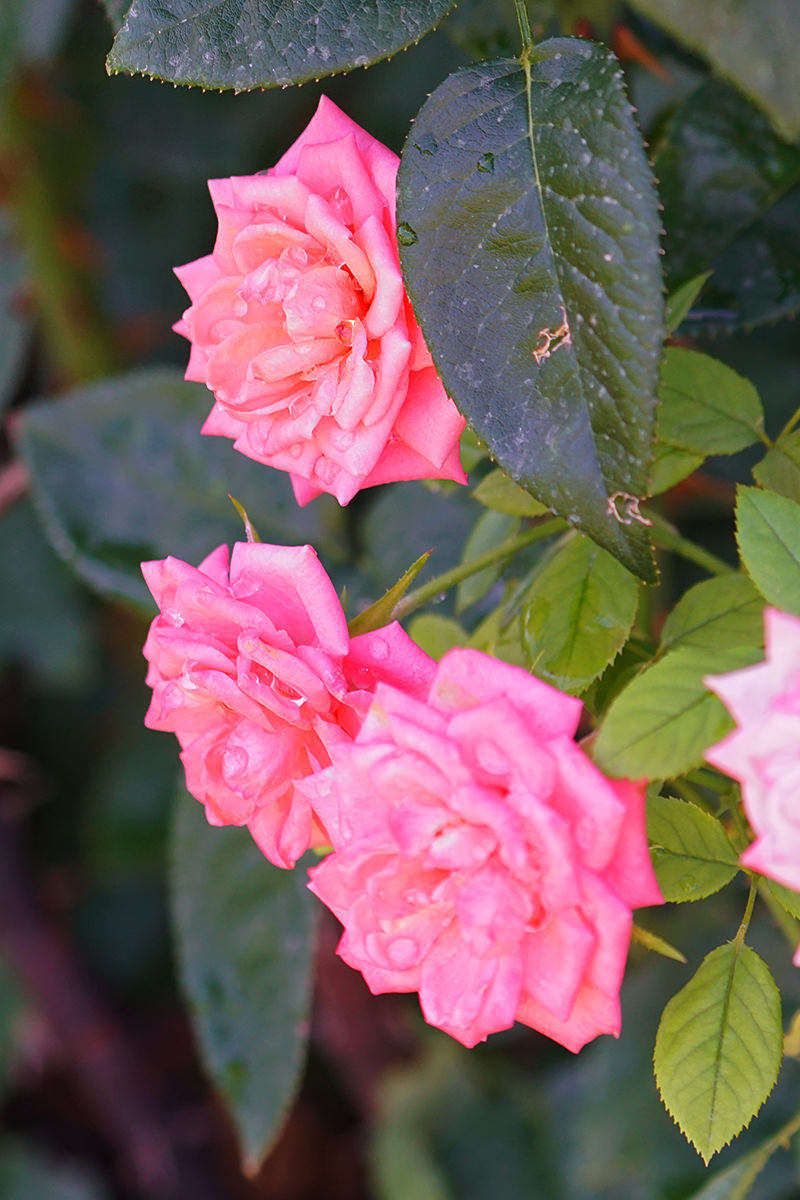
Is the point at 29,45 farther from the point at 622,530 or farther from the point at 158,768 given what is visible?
the point at 622,530

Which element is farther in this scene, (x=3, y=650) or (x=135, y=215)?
(x=135, y=215)

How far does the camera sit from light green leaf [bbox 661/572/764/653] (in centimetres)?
44

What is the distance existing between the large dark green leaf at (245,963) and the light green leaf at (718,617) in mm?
461

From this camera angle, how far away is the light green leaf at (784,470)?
0.47 m

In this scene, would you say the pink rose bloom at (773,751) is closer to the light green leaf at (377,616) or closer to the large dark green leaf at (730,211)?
the light green leaf at (377,616)

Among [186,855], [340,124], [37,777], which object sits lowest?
[37,777]

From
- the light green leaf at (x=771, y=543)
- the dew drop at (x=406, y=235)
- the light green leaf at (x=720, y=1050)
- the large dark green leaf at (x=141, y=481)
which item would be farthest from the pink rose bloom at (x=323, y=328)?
the large dark green leaf at (x=141, y=481)

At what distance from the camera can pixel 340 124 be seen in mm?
456

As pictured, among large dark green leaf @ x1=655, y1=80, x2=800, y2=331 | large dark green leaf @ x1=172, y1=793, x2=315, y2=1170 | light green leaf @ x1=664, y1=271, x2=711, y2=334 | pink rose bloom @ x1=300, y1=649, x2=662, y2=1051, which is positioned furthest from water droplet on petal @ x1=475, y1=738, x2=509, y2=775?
large dark green leaf @ x1=172, y1=793, x2=315, y2=1170

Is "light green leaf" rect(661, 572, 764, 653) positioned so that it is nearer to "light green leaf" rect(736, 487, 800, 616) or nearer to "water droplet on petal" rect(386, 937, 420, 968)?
"light green leaf" rect(736, 487, 800, 616)

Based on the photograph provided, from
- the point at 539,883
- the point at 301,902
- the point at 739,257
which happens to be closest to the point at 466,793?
the point at 539,883

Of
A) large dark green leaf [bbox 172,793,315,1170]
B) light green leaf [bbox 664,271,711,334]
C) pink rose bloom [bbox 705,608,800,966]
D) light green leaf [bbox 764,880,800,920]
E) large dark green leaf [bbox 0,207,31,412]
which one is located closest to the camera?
pink rose bloom [bbox 705,608,800,966]

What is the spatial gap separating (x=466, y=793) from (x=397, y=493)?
55 cm

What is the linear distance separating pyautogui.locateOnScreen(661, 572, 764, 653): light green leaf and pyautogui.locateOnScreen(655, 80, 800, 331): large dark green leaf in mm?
203
